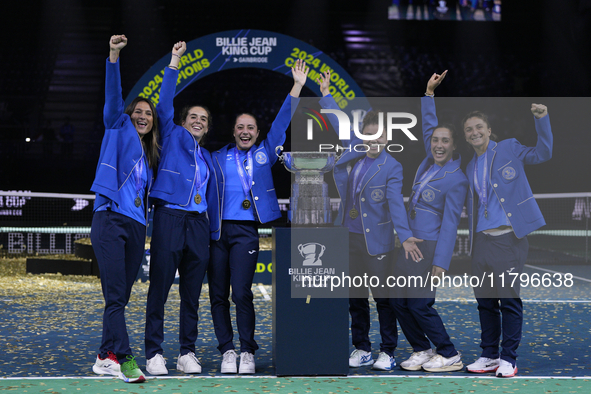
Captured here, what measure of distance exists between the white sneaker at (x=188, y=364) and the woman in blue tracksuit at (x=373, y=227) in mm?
999

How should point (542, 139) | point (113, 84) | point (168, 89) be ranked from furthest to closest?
1. point (168, 89)
2. point (542, 139)
3. point (113, 84)

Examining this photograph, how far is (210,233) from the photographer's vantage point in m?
4.15

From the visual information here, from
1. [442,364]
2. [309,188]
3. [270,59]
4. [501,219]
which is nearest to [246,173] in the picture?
[309,188]

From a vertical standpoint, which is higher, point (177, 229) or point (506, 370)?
point (177, 229)

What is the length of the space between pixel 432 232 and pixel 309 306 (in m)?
0.93

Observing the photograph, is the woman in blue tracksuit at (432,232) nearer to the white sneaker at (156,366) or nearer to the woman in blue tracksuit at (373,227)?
the woman in blue tracksuit at (373,227)

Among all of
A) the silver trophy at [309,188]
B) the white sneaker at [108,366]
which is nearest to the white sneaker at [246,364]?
the white sneaker at [108,366]

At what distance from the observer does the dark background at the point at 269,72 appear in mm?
14125

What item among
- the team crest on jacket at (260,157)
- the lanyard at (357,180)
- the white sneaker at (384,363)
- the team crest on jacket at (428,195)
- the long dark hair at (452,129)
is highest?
the long dark hair at (452,129)

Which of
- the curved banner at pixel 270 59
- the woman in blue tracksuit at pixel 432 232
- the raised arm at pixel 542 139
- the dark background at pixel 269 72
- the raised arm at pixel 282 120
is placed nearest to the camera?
the raised arm at pixel 542 139

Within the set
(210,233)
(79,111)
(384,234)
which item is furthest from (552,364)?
(79,111)

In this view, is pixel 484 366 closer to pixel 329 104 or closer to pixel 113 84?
pixel 329 104

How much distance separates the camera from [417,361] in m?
4.21

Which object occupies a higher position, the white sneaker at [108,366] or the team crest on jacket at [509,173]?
the team crest on jacket at [509,173]
